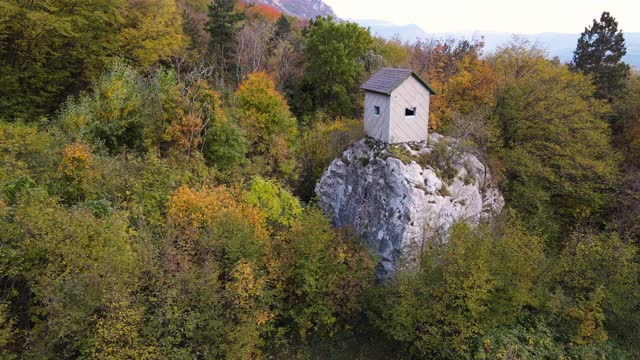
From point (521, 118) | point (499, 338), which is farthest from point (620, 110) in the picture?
point (499, 338)

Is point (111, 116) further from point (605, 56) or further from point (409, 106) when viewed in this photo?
point (605, 56)

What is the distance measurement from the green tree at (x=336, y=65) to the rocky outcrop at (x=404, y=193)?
1114 cm

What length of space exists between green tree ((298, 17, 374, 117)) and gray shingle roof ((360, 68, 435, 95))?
410 inches

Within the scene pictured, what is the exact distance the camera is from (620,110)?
25.2 metres

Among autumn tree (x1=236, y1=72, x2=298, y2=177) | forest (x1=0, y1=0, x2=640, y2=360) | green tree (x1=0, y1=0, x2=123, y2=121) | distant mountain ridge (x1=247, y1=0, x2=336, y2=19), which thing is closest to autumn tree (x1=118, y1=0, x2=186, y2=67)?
forest (x1=0, y1=0, x2=640, y2=360)

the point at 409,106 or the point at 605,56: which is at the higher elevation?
the point at 605,56

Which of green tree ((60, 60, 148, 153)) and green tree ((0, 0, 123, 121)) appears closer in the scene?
green tree ((60, 60, 148, 153))

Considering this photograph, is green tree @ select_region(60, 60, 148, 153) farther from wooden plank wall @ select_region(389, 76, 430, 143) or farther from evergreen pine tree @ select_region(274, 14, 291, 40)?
evergreen pine tree @ select_region(274, 14, 291, 40)

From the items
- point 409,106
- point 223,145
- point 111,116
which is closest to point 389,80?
point 409,106

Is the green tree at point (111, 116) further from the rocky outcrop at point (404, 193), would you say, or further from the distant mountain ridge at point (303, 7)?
the distant mountain ridge at point (303, 7)

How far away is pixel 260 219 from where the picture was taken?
1470cm

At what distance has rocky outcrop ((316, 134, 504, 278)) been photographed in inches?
656

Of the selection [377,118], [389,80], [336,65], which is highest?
[336,65]

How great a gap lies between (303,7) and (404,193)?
120m
